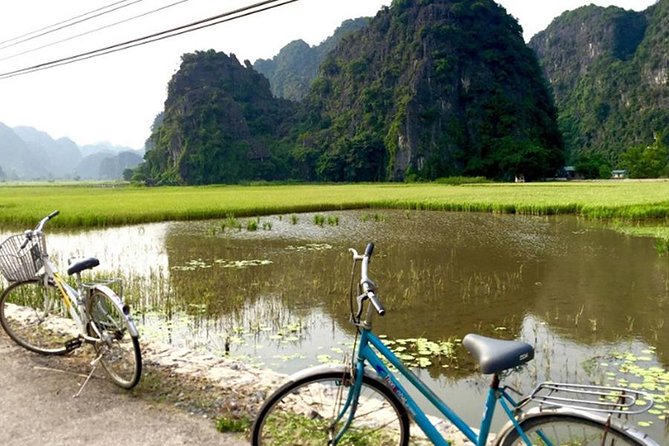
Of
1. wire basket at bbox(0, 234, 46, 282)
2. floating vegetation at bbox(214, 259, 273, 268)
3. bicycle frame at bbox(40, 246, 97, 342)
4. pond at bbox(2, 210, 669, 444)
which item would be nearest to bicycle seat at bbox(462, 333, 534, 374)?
pond at bbox(2, 210, 669, 444)

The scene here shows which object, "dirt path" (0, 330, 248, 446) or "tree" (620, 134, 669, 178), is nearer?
"dirt path" (0, 330, 248, 446)

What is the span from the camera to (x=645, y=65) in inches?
3561

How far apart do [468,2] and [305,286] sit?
83.8 meters

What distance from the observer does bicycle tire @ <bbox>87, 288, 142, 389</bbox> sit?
11.8 feet

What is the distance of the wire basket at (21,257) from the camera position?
4285 millimetres

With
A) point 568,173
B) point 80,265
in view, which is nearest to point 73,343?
point 80,265

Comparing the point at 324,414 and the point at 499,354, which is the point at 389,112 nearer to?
the point at 324,414

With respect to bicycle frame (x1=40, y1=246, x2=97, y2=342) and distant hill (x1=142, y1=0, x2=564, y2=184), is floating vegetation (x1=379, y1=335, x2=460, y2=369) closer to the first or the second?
bicycle frame (x1=40, y1=246, x2=97, y2=342)

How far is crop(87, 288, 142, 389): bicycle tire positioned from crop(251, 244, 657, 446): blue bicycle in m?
1.41

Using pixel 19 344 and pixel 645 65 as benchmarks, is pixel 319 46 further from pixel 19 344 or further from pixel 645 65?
pixel 19 344

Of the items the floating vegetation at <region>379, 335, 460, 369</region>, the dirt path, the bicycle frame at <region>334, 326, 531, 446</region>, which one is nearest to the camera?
the bicycle frame at <region>334, 326, 531, 446</region>

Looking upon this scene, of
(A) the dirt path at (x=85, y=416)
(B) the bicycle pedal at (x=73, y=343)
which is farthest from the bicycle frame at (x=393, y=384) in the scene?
(B) the bicycle pedal at (x=73, y=343)

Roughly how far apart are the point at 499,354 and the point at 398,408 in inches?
25.6

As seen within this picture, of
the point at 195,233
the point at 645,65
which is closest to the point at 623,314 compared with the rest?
the point at 195,233
